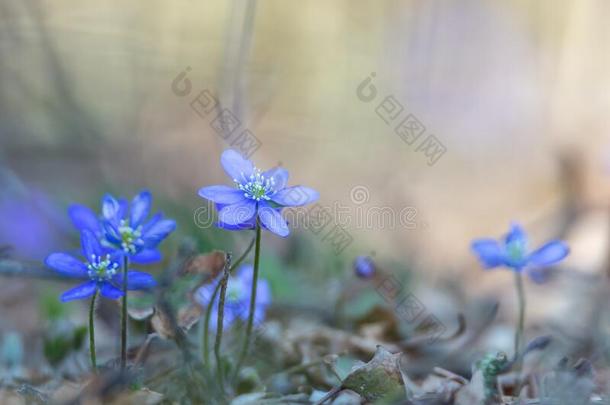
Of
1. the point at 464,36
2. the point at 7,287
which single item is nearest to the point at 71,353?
the point at 7,287

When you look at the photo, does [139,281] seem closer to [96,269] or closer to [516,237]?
[96,269]

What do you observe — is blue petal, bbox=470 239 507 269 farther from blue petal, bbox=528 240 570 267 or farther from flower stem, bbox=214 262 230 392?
flower stem, bbox=214 262 230 392

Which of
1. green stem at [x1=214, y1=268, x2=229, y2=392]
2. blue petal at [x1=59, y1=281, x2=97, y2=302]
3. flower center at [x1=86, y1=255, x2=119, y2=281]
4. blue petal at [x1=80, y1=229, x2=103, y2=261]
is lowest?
green stem at [x1=214, y1=268, x2=229, y2=392]

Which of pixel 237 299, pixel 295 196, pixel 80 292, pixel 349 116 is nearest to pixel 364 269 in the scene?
pixel 237 299

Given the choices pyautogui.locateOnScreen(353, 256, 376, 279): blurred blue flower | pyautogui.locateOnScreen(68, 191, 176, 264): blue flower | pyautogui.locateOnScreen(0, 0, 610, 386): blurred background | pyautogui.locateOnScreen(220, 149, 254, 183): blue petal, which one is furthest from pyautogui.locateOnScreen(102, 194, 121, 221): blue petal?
pyautogui.locateOnScreen(0, 0, 610, 386): blurred background

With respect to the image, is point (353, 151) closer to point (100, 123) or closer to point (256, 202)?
point (100, 123)

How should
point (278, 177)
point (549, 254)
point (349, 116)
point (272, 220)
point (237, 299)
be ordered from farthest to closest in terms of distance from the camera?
point (349, 116) < point (237, 299) < point (549, 254) < point (278, 177) < point (272, 220)

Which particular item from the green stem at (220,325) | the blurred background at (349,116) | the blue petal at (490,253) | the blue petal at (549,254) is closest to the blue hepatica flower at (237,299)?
the green stem at (220,325)
